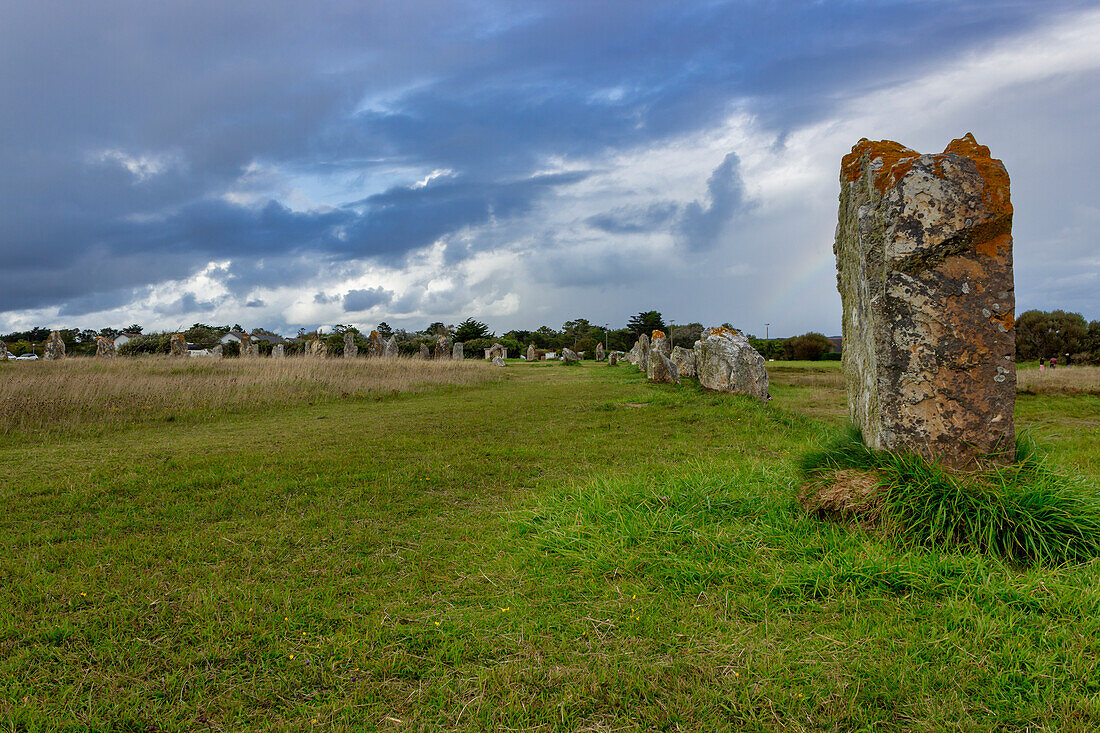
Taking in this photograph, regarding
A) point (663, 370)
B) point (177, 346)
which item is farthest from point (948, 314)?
point (177, 346)

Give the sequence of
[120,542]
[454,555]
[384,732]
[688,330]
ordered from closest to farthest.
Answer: [384,732]
[454,555]
[120,542]
[688,330]

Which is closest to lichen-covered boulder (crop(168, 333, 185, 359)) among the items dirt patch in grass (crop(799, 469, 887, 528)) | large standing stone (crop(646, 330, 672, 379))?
large standing stone (crop(646, 330, 672, 379))

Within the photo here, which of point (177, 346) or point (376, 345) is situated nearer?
point (177, 346)

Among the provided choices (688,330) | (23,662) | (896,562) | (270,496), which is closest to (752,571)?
(896,562)

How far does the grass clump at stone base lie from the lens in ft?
11.9

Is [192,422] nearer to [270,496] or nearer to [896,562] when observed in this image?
[270,496]

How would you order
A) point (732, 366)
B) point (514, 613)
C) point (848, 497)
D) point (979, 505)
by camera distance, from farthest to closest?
point (732, 366), point (848, 497), point (979, 505), point (514, 613)

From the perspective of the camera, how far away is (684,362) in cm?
1658

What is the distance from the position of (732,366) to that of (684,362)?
3.47 meters

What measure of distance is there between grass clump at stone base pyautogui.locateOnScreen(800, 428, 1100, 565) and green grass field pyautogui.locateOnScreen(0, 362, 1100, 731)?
0.19 metres

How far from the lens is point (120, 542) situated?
174 inches

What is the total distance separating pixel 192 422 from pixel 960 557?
11.7m

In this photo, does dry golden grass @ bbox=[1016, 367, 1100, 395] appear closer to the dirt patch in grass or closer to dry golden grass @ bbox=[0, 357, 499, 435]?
the dirt patch in grass

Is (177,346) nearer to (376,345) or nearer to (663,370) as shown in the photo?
(376,345)
